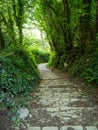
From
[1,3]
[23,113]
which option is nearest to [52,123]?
[23,113]

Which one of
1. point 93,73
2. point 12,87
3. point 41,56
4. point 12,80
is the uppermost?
point 12,80

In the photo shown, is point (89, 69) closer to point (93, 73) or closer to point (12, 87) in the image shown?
point (93, 73)

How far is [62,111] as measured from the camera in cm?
439

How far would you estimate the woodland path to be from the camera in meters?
3.80

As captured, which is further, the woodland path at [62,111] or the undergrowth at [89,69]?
the undergrowth at [89,69]

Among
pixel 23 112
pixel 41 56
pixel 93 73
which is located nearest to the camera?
pixel 23 112

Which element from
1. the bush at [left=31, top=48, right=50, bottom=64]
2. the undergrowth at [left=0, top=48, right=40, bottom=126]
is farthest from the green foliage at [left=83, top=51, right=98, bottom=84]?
the bush at [left=31, top=48, right=50, bottom=64]

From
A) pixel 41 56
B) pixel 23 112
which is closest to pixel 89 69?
pixel 23 112

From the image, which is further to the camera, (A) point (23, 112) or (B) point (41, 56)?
(B) point (41, 56)

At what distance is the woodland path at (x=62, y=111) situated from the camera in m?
3.80

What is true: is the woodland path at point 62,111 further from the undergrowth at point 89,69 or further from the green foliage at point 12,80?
the undergrowth at point 89,69

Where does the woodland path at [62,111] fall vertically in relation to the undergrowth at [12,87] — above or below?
below

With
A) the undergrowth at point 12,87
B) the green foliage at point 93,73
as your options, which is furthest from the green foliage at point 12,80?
the green foliage at point 93,73

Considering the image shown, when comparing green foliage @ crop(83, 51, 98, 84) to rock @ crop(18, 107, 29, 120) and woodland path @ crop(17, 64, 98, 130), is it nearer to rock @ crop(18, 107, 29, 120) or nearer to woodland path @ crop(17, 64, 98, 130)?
woodland path @ crop(17, 64, 98, 130)
